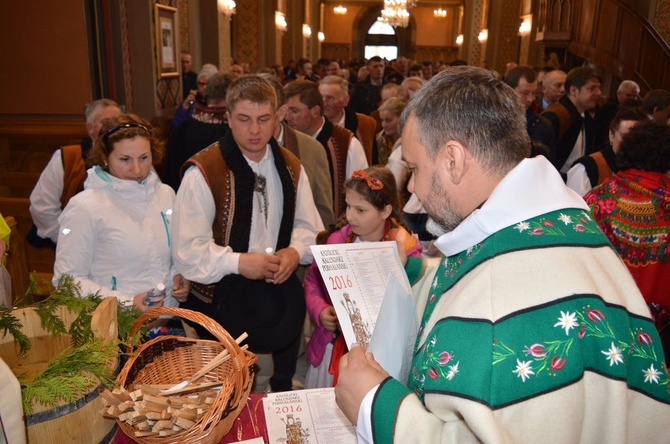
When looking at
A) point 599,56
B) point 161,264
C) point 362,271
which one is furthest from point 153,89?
point 599,56

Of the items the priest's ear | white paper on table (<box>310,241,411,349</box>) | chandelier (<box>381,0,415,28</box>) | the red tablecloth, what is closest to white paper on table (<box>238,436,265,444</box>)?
the red tablecloth

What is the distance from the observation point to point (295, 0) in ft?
67.7

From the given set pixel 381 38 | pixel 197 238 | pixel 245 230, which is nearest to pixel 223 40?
pixel 245 230

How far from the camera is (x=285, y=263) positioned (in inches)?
102

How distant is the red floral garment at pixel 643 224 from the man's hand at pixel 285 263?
5.64 feet

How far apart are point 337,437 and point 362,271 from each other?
0.51m

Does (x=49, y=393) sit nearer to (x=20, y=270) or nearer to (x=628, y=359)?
(x=628, y=359)

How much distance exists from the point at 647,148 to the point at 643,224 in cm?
41

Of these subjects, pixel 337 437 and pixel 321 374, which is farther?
pixel 321 374

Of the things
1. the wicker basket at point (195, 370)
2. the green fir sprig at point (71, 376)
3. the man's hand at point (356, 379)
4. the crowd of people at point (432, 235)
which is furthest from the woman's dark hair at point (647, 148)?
the green fir sprig at point (71, 376)

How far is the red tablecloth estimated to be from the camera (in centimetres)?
159

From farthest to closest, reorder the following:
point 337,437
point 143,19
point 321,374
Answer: point 143,19 < point 321,374 < point 337,437

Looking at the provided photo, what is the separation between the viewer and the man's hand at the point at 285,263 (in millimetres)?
2582

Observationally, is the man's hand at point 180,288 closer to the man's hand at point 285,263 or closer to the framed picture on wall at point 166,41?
the man's hand at point 285,263
